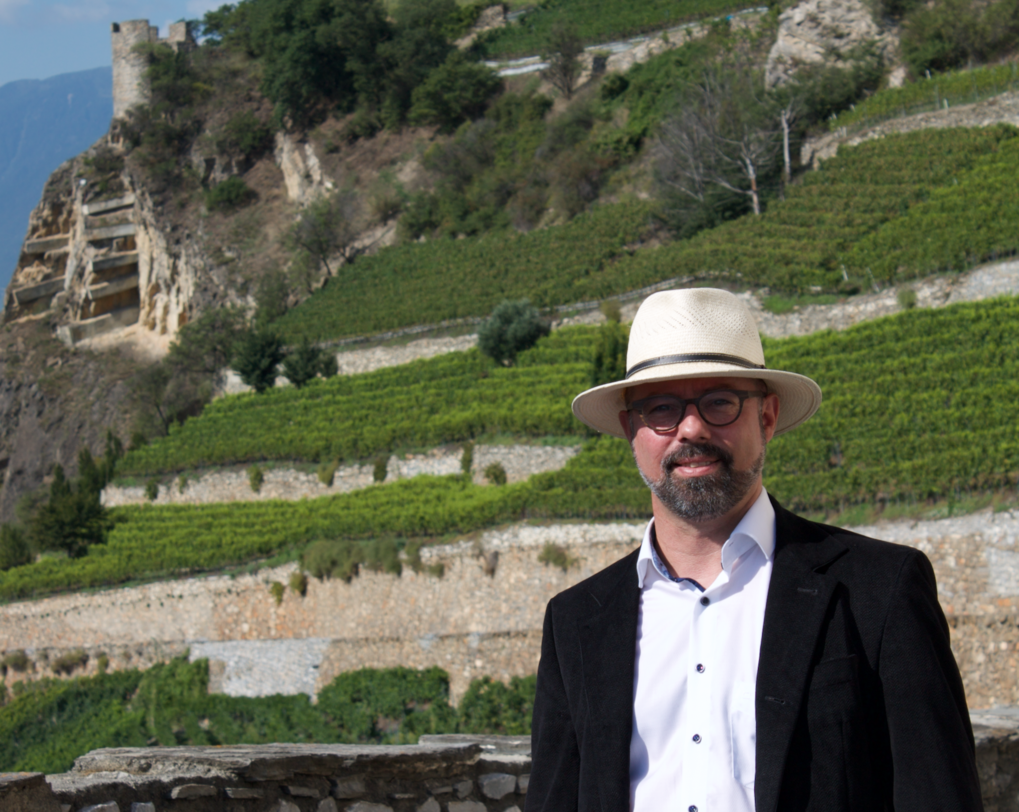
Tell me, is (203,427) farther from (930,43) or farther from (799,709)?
(799,709)

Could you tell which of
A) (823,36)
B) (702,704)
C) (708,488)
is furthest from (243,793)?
(823,36)

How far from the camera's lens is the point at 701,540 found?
246 centimetres

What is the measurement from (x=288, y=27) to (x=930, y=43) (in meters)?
30.3

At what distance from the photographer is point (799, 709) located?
2.12 metres

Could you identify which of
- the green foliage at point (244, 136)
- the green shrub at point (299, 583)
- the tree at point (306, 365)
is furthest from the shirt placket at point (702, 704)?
the green foliage at point (244, 136)

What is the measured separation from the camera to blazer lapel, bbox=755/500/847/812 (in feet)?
6.88

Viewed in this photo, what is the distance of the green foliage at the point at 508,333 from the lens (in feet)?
70.2

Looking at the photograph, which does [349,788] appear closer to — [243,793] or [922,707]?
[243,793]

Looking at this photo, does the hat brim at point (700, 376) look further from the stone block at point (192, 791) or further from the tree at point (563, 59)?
the tree at point (563, 59)

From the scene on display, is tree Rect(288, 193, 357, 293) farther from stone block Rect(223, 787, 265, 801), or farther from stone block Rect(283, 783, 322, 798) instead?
stone block Rect(223, 787, 265, 801)

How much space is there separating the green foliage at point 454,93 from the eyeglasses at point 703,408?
3985 centimetres

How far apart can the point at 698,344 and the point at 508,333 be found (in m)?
18.9

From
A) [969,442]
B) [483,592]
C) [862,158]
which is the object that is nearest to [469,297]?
[862,158]

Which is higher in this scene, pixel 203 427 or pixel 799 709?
pixel 203 427
